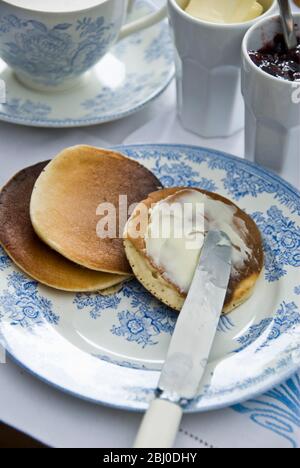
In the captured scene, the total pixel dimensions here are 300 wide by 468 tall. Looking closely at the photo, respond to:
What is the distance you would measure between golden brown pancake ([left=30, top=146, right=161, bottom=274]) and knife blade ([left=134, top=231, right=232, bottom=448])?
13cm

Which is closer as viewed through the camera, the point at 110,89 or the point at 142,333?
the point at 142,333

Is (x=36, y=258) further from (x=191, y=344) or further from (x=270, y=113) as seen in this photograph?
(x=270, y=113)

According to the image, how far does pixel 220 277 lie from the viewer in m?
1.04

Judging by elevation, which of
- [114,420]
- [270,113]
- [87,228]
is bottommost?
[114,420]

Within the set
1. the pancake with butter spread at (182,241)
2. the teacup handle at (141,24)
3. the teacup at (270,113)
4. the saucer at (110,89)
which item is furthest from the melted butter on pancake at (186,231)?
the teacup handle at (141,24)

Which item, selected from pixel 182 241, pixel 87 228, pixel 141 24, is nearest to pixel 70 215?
pixel 87 228

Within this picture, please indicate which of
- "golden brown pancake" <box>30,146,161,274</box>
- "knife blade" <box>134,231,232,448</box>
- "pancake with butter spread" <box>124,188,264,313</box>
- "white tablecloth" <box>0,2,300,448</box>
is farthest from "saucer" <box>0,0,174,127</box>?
"white tablecloth" <box>0,2,300,448</box>

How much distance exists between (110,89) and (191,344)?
698mm

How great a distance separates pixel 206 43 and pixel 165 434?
2.30 ft

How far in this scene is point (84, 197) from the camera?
116 cm

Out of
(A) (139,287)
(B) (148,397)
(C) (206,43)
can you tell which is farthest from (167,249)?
(C) (206,43)

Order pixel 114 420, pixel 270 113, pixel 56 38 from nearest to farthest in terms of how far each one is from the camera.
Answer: pixel 114 420 → pixel 270 113 → pixel 56 38

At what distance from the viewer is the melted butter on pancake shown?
1.05 m
